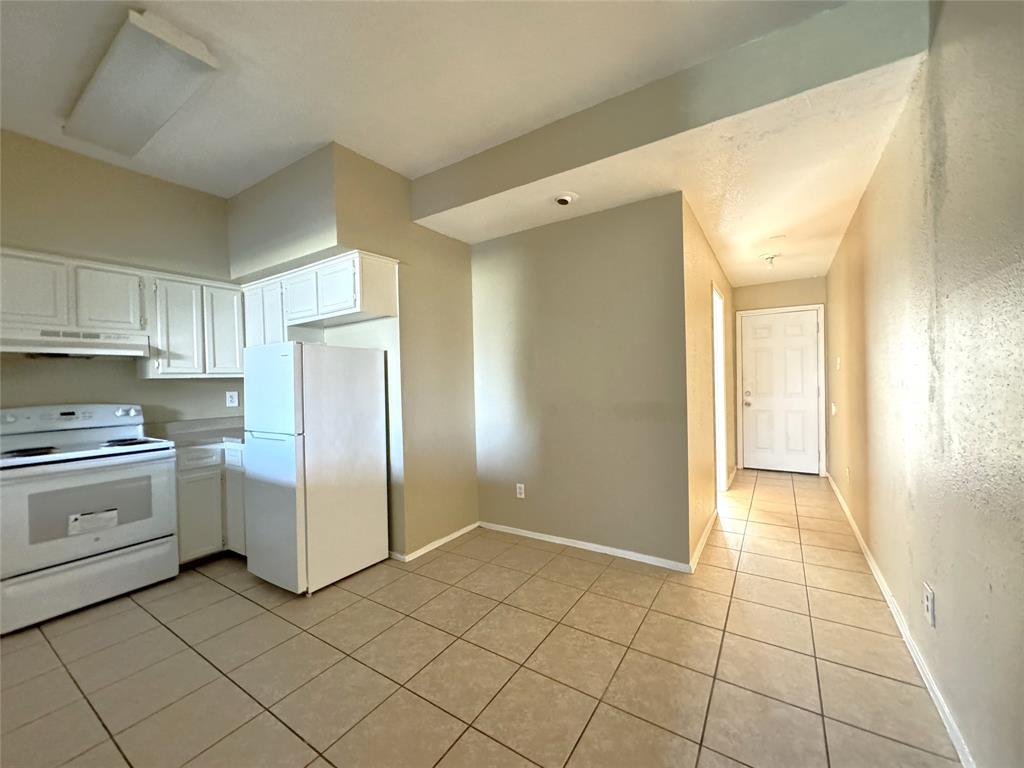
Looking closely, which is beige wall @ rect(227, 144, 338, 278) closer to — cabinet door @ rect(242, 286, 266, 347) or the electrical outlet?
cabinet door @ rect(242, 286, 266, 347)

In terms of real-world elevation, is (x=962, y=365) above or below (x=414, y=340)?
below

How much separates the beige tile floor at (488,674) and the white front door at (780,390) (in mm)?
2587

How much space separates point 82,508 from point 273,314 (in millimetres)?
1610

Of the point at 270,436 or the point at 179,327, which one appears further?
the point at 179,327

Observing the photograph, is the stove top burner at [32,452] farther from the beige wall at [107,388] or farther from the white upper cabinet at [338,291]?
the white upper cabinet at [338,291]

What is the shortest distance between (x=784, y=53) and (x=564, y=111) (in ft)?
3.36

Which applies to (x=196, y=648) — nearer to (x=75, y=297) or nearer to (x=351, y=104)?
(x=75, y=297)

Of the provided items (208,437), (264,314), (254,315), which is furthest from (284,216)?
(208,437)

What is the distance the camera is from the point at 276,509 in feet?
7.90

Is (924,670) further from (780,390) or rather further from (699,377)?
(780,390)

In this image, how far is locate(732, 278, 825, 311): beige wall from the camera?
15.5 feet

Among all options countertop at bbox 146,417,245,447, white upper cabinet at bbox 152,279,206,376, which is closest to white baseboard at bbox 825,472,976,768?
countertop at bbox 146,417,245,447

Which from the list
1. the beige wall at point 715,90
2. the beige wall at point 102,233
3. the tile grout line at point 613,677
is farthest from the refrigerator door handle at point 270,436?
the tile grout line at point 613,677

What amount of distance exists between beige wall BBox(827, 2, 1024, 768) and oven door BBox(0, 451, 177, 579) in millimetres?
3874
